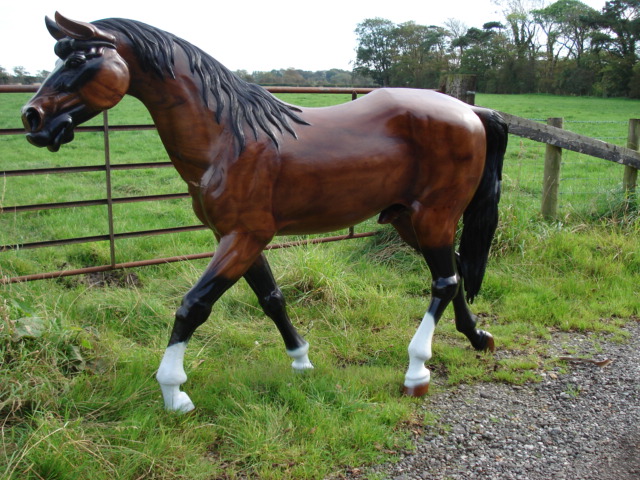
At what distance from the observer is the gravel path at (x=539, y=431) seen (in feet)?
7.02

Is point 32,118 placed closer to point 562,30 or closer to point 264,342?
point 264,342

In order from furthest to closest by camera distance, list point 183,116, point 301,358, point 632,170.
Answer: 1. point 632,170
2. point 301,358
3. point 183,116

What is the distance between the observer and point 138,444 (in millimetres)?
2117

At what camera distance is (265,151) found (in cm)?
221

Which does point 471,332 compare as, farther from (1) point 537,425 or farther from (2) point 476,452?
(2) point 476,452

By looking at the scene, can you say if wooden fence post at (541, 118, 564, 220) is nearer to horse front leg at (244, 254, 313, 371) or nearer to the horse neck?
horse front leg at (244, 254, 313, 371)

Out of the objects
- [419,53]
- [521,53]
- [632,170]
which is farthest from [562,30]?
[632,170]

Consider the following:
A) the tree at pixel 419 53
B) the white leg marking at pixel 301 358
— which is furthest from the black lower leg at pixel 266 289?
the tree at pixel 419 53

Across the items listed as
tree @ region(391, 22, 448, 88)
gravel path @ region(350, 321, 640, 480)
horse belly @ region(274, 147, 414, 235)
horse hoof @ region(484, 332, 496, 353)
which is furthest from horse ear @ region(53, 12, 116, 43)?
tree @ region(391, 22, 448, 88)

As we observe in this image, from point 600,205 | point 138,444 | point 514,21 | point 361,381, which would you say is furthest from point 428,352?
point 514,21

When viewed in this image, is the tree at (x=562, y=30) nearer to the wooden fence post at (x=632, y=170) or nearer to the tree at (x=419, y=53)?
the tree at (x=419, y=53)

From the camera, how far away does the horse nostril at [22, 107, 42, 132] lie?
1.88 metres

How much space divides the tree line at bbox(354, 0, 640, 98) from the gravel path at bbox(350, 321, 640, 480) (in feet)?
75.5

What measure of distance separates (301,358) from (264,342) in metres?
0.49
